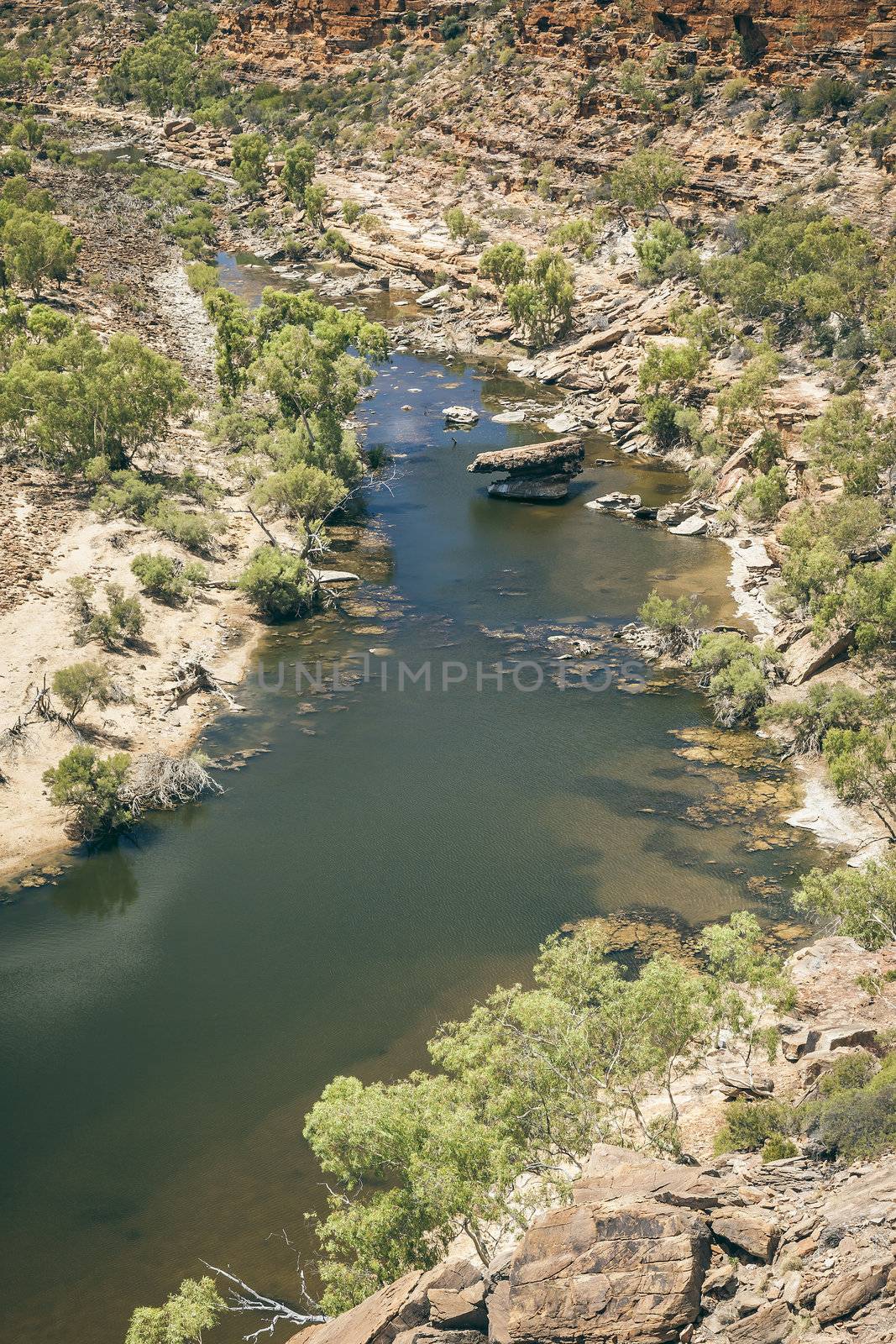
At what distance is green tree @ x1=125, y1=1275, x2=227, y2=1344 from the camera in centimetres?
2286

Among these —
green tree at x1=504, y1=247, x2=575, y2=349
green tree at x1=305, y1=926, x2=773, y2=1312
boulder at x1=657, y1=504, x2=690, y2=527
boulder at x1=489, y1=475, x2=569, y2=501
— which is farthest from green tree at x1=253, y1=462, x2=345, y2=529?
green tree at x1=305, y1=926, x2=773, y2=1312

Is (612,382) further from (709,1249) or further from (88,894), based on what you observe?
(709,1249)

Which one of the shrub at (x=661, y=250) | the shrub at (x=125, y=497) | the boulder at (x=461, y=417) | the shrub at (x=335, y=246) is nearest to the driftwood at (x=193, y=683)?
the shrub at (x=125, y=497)

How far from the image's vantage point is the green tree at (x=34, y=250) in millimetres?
87938

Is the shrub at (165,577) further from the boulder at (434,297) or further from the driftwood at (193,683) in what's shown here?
the boulder at (434,297)

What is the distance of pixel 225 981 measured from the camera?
3553 cm

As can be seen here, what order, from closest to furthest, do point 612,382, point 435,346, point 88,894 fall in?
point 88,894 → point 612,382 → point 435,346

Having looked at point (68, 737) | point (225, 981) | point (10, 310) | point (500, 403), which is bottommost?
point (225, 981)

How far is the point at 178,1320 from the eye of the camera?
75.3 ft

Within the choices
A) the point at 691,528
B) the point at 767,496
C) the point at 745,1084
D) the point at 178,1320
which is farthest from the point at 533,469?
the point at 178,1320

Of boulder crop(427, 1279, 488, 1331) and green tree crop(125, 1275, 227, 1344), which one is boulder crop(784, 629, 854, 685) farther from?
boulder crop(427, 1279, 488, 1331)

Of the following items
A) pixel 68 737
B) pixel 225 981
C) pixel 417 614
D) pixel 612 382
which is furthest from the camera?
pixel 612 382

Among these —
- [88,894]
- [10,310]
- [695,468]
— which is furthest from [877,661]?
[10,310]

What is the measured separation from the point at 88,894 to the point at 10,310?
47695 mm
